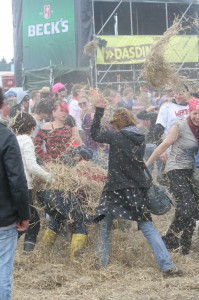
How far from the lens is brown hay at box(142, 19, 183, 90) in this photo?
763cm

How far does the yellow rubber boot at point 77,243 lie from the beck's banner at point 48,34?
15.8 m

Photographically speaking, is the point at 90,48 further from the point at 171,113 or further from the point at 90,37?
the point at 171,113

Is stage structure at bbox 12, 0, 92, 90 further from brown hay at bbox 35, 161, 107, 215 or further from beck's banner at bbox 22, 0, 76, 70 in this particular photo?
brown hay at bbox 35, 161, 107, 215

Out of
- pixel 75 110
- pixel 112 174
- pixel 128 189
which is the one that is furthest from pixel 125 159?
pixel 75 110

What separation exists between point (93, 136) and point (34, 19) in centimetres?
1785

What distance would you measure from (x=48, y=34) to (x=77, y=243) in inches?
692

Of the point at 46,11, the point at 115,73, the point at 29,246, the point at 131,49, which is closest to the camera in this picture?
the point at 29,246

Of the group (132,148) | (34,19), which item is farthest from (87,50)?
(132,148)

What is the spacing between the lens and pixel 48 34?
23.2 metres

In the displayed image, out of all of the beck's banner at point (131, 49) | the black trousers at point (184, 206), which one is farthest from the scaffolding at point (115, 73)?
the black trousers at point (184, 206)

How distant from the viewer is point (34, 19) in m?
23.4

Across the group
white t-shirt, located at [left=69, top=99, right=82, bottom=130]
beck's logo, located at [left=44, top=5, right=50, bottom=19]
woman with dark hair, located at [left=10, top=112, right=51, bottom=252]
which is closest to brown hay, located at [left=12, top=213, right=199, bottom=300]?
woman with dark hair, located at [left=10, top=112, right=51, bottom=252]

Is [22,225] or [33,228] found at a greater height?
[22,225]

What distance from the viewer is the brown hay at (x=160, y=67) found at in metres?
7.63
